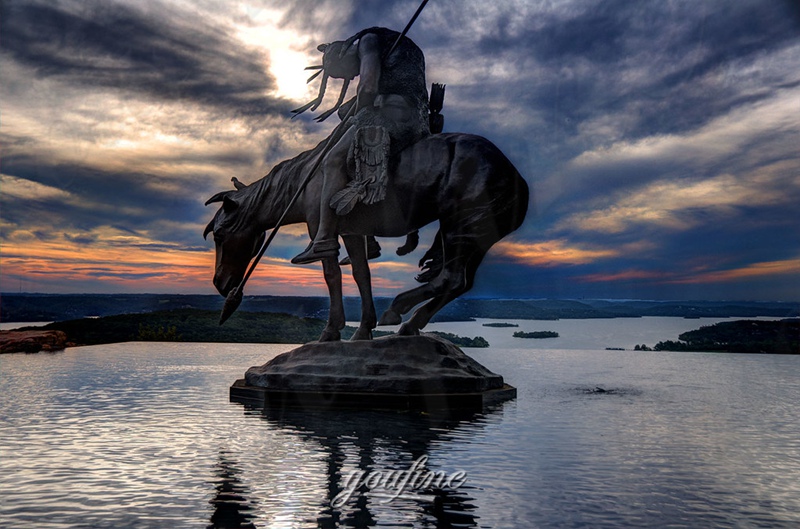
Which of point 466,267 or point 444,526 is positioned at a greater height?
point 466,267

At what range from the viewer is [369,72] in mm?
7176

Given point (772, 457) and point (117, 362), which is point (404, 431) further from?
point (117, 362)

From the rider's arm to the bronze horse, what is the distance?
0.73m

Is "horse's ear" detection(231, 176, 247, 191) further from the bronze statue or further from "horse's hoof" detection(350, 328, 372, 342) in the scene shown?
"horse's hoof" detection(350, 328, 372, 342)

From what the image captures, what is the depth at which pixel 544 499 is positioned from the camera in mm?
2916

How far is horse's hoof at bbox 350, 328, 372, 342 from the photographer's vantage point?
740 cm

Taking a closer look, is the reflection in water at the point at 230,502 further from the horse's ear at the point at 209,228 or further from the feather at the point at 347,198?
the horse's ear at the point at 209,228

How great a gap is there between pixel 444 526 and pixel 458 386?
148 inches

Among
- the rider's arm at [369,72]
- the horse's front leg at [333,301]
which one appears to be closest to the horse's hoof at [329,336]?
the horse's front leg at [333,301]

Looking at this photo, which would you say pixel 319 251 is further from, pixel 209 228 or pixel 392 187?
pixel 209 228

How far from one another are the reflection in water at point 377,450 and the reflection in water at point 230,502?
11.6 inches

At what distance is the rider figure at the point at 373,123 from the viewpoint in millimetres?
6879

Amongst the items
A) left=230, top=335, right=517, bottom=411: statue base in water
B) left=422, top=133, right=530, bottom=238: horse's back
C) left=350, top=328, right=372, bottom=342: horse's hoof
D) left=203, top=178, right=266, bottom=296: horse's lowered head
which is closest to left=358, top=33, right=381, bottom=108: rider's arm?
left=422, top=133, right=530, bottom=238: horse's back

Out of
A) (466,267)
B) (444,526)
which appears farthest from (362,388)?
(444,526)
